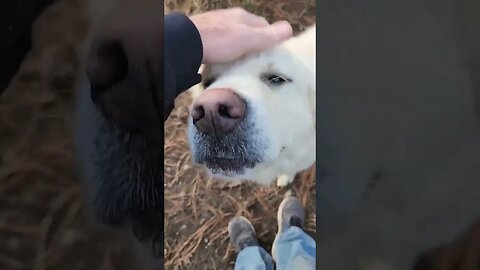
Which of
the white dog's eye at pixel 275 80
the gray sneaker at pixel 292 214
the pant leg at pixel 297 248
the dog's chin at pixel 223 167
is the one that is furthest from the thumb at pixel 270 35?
the pant leg at pixel 297 248

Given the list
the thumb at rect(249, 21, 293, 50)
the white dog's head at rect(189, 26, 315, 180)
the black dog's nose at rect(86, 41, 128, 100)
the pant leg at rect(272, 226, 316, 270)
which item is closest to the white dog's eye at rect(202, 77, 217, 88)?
the white dog's head at rect(189, 26, 315, 180)

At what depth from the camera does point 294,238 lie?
216 cm

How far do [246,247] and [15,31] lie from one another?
3.67 ft

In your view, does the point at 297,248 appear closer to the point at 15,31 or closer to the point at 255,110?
the point at 255,110

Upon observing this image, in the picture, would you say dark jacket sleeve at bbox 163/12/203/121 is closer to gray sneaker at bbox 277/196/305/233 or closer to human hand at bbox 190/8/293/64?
human hand at bbox 190/8/293/64

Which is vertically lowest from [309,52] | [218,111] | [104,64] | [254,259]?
[254,259]

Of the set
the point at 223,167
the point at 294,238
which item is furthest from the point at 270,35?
the point at 294,238

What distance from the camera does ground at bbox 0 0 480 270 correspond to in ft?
7.23

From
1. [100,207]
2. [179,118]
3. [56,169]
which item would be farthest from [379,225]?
[56,169]

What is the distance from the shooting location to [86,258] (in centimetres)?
222

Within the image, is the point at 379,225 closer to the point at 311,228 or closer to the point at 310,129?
the point at 311,228

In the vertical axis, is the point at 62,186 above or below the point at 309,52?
below

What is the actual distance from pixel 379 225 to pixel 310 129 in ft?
1.34

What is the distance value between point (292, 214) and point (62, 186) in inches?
32.3
